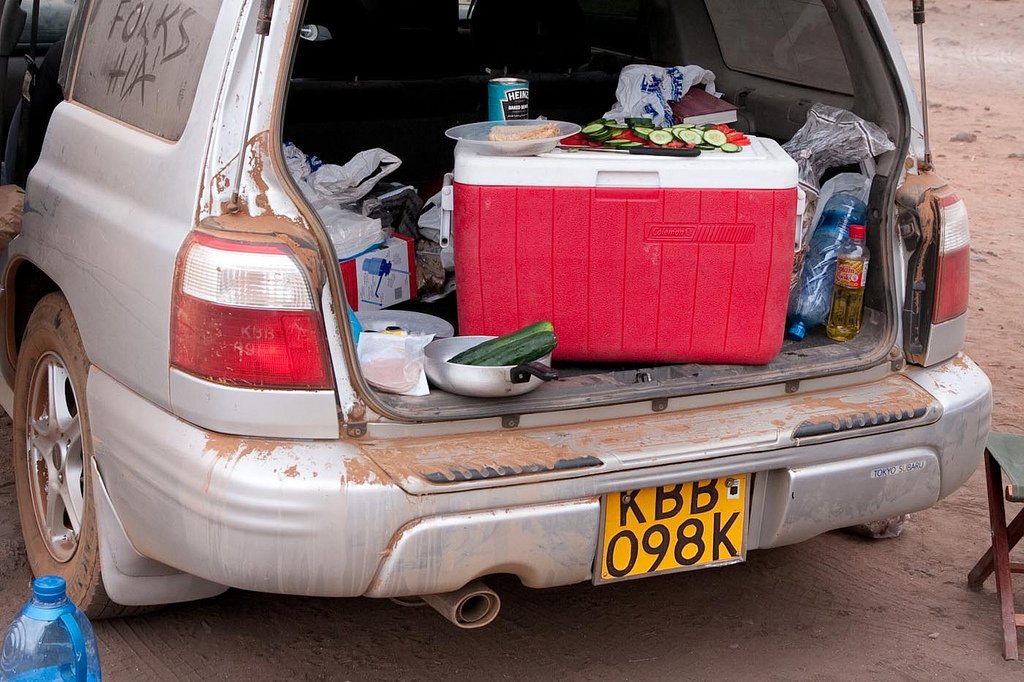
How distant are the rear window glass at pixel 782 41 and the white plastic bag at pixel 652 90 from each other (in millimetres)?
273

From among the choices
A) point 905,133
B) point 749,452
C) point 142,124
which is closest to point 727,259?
point 749,452

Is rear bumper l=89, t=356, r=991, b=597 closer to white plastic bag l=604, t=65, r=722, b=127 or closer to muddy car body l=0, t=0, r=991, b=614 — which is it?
muddy car body l=0, t=0, r=991, b=614

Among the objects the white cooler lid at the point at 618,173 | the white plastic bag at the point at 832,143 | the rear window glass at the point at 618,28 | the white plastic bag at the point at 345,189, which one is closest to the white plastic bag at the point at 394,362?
the white cooler lid at the point at 618,173

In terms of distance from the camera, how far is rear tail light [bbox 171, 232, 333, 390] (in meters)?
2.18

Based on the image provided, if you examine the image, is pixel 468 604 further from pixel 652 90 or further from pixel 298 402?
pixel 652 90

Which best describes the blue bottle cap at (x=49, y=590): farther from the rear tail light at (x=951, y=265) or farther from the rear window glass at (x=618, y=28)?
the rear window glass at (x=618, y=28)

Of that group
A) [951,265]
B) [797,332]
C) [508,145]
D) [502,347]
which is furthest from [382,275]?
[951,265]

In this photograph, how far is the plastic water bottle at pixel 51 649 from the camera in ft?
7.47

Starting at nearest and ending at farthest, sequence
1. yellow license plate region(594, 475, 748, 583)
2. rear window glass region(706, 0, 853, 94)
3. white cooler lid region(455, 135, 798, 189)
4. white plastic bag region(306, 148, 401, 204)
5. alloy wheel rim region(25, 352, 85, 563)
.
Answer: yellow license plate region(594, 475, 748, 583) < white cooler lid region(455, 135, 798, 189) < alloy wheel rim region(25, 352, 85, 563) < white plastic bag region(306, 148, 401, 204) < rear window glass region(706, 0, 853, 94)

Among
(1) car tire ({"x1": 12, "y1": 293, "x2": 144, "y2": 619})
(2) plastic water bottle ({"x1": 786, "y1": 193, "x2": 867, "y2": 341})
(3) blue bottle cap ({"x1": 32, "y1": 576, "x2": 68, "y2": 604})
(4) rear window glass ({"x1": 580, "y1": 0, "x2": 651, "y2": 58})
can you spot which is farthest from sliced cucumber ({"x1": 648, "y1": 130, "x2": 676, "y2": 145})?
(4) rear window glass ({"x1": 580, "y1": 0, "x2": 651, "y2": 58})

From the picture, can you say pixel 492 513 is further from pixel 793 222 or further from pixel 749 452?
pixel 793 222

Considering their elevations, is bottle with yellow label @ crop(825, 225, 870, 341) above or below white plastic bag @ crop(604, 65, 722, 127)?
below

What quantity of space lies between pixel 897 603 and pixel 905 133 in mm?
1316

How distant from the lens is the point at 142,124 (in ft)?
8.42
